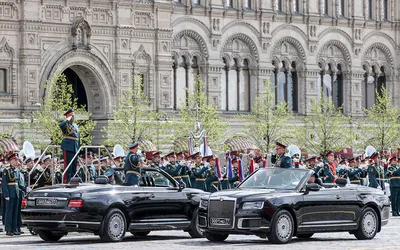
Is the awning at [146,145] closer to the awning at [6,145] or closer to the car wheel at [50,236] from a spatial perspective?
the awning at [6,145]

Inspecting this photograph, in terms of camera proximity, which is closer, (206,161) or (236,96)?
(206,161)

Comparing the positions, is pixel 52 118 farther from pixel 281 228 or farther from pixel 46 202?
pixel 281 228

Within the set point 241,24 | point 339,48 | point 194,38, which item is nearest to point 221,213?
point 194,38

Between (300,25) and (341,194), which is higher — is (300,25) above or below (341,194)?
above

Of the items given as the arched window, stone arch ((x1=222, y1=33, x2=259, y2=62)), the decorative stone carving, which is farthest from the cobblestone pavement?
the arched window

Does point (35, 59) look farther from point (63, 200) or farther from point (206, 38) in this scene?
point (63, 200)

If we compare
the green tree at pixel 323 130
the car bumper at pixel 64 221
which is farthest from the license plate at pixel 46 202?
the green tree at pixel 323 130

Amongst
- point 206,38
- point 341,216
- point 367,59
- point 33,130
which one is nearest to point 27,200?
point 341,216

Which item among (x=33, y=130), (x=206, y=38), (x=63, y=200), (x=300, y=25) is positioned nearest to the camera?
(x=63, y=200)

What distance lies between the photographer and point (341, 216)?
83.2ft

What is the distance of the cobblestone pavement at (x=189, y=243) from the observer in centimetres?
2336

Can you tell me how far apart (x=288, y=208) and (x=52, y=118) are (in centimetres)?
2896

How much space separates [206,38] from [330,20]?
9143mm

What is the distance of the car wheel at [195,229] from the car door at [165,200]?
7.2 inches
